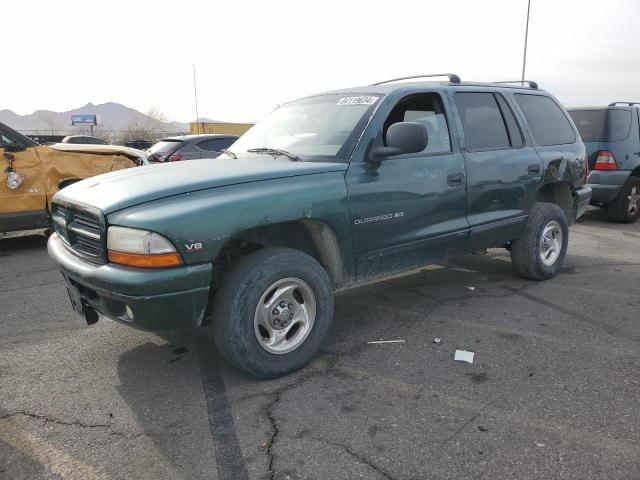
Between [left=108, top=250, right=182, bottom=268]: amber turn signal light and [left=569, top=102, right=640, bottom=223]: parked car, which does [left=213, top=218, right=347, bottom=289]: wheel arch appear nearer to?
[left=108, top=250, right=182, bottom=268]: amber turn signal light

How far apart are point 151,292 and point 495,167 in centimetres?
314

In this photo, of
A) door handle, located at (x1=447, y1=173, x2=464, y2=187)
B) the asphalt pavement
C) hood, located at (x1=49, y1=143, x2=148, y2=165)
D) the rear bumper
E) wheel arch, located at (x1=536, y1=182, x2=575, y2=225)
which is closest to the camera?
the asphalt pavement

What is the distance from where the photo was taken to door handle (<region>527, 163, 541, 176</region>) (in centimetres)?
482

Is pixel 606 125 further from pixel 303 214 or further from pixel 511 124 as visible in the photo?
pixel 303 214

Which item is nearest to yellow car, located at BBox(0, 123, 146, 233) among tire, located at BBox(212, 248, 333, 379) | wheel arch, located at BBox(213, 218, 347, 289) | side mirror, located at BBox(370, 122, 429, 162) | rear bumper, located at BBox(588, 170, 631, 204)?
wheel arch, located at BBox(213, 218, 347, 289)

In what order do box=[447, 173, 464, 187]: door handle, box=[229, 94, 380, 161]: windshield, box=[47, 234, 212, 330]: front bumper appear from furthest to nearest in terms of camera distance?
1. box=[447, 173, 464, 187]: door handle
2. box=[229, 94, 380, 161]: windshield
3. box=[47, 234, 212, 330]: front bumper

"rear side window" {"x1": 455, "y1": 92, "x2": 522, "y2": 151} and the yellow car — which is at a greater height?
"rear side window" {"x1": 455, "y1": 92, "x2": 522, "y2": 151}

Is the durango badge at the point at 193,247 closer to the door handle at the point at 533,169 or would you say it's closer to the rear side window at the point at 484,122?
the rear side window at the point at 484,122

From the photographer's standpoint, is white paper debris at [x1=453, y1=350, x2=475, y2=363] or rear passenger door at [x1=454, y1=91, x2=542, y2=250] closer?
white paper debris at [x1=453, y1=350, x2=475, y2=363]

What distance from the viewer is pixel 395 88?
3963 millimetres

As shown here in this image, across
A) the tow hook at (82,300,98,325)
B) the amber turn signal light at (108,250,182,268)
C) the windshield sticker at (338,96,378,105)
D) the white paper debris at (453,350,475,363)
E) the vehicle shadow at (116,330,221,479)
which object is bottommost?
the white paper debris at (453,350,475,363)

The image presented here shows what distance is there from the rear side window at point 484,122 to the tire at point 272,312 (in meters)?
1.99

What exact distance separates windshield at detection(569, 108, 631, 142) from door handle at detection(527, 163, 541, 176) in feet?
14.1

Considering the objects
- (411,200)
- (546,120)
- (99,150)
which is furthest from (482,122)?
(99,150)
